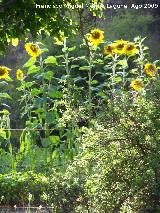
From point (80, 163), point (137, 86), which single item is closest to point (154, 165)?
point (80, 163)

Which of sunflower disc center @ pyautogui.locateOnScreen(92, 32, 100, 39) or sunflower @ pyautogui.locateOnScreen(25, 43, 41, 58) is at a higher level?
sunflower disc center @ pyautogui.locateOnScreen(92, 32, 100, 39)

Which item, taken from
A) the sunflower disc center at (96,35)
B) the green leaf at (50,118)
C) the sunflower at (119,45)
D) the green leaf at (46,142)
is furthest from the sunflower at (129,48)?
the green leaf at (46,142)

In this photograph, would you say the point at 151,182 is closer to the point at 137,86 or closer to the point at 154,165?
the point at 154,165

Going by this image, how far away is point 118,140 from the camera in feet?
8.63

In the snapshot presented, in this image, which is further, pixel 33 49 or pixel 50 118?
pixel 33 49

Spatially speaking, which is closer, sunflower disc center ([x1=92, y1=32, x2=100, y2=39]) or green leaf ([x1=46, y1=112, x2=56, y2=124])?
sunflower disc center ([x1=92, y1=32, x2=100, y2=39])

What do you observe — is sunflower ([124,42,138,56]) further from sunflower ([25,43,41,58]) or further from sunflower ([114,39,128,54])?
sunflower ([25,43,41,58])

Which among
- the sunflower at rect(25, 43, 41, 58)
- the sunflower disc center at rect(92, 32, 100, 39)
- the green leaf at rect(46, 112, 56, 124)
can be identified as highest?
the sunflower disc center at rect(92, 32, 100, 39)

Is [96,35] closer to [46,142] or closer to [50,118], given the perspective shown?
[50,118]

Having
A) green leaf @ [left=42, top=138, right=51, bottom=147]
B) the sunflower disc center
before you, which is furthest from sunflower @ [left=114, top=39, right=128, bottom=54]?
green leaf @ [left=42, top=138, right=51, bottom=147]

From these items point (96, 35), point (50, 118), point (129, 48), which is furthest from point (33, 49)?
point (129, 48)

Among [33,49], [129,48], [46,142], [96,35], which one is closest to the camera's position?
[96,35]

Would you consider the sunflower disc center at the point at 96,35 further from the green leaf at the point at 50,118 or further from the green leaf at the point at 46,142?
the green leaf at the point at 46,142

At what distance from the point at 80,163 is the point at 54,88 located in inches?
88.4
